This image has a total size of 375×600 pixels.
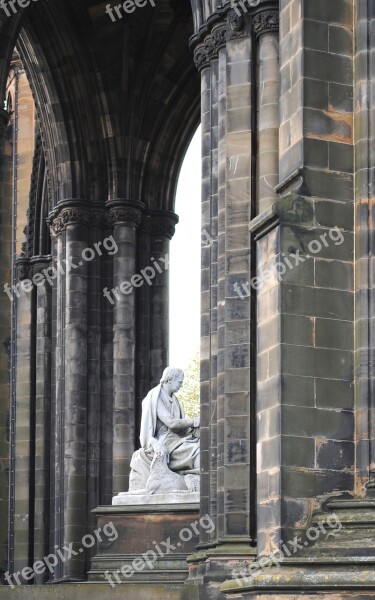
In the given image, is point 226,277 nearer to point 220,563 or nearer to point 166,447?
point 220,563

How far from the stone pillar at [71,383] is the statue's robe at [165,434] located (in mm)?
4257

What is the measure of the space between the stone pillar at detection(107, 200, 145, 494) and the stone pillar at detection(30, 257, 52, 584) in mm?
3259

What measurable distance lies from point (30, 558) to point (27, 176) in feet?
31.0

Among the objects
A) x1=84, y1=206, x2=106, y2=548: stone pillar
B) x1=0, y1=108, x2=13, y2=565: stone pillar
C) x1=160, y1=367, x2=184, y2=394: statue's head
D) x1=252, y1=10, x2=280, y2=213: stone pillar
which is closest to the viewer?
x1=252, y1=10, x2=280, y2=213: stone pillar

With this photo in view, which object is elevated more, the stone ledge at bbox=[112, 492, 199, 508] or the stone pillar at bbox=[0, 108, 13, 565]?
the stone pillar at bbox=[0, 108, 13, 565]

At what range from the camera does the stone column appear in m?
35.9

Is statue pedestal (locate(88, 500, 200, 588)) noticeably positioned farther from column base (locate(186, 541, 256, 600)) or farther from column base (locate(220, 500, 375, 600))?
column base (locate(220, 500, 375, 600))

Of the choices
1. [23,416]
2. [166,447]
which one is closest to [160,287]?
[23,416]

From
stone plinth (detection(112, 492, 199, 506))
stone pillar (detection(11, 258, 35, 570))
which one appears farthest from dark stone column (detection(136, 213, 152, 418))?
stone plinth (detection(112, 492, 199, 506))

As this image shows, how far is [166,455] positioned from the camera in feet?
98.6

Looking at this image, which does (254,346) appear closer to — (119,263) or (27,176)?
(119,263)

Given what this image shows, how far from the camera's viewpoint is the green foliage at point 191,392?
60.7 metres

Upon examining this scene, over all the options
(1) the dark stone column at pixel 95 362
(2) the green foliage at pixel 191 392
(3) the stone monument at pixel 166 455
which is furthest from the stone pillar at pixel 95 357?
(2) the green foliage at pixel 191 392

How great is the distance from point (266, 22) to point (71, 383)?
1239cm
